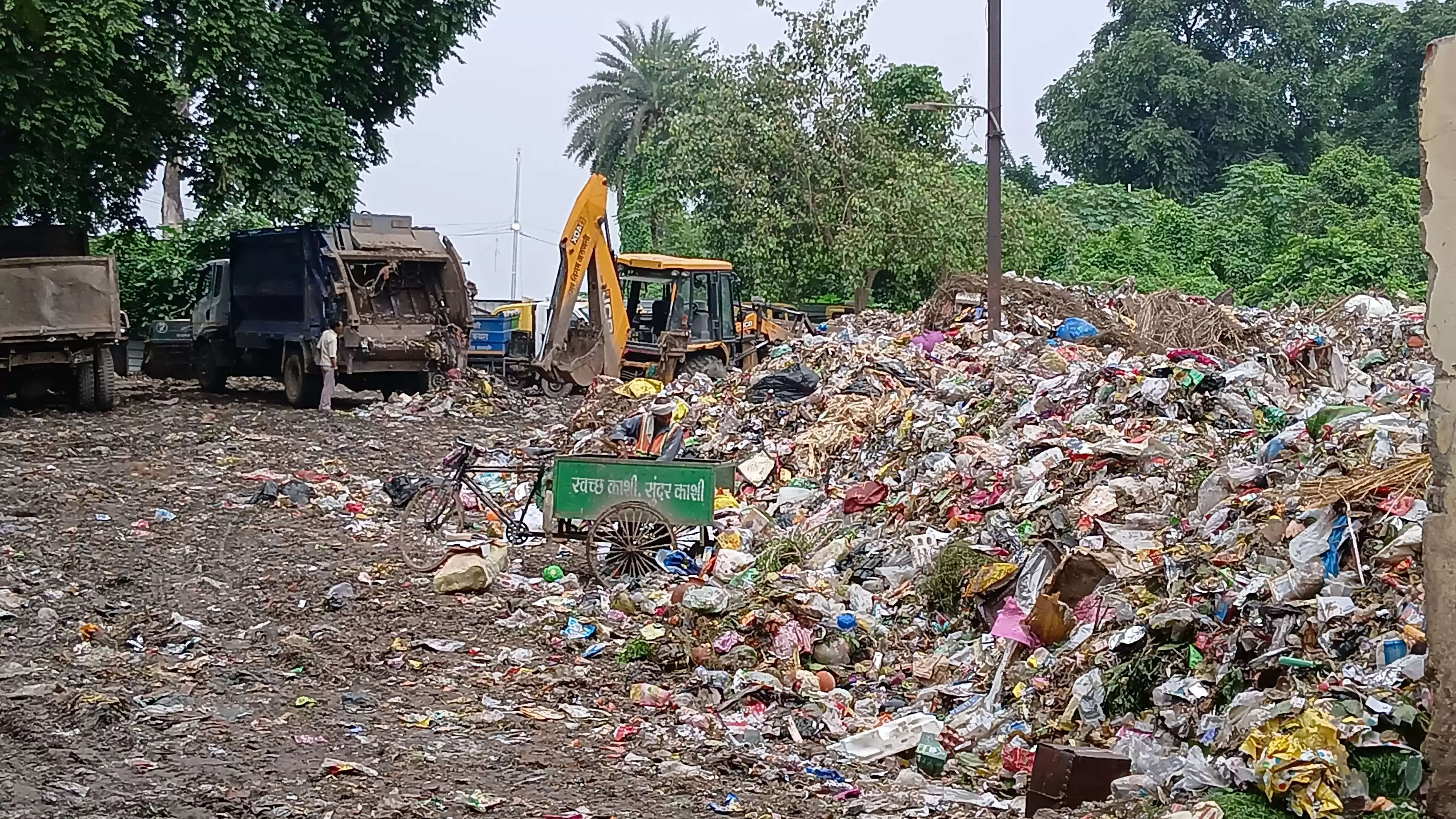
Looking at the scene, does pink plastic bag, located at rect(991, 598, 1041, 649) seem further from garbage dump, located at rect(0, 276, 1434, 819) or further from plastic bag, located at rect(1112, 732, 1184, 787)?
plastic bag, located at rect(1112, 732, 1184, 787)

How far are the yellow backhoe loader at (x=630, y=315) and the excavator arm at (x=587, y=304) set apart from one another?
0.5 inches

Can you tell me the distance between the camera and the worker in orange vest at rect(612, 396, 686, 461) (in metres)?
13.2

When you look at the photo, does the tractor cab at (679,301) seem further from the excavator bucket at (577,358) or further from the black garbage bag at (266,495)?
the black garbage bag at (266,495)

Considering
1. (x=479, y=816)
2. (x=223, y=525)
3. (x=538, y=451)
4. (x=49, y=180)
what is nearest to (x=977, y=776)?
(x=479, y=816)

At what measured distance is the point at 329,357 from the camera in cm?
1730

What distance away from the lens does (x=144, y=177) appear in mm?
19344

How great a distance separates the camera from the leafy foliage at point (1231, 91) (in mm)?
40562

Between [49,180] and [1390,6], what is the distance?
129ft

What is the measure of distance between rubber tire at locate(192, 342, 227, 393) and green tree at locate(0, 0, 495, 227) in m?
2.22

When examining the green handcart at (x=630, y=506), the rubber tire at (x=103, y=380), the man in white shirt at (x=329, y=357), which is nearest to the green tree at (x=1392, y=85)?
the man in white shirt at (x=329, y=357)

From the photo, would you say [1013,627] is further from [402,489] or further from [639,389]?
[639,389]

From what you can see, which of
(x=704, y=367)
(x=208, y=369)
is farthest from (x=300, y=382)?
(x=704, y=367)

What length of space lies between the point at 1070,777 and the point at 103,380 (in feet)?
49.4

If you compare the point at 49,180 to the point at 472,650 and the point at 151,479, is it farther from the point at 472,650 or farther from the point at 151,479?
the point at 472,650
